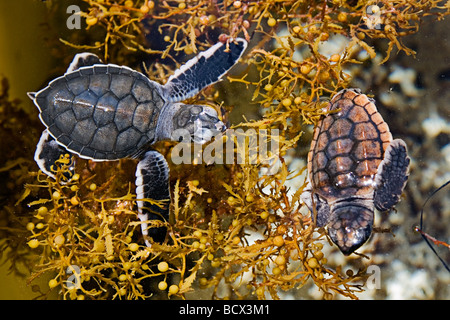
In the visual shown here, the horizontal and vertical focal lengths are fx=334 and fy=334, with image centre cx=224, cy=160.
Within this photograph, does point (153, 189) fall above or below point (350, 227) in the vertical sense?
above

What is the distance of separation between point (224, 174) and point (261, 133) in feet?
0.81

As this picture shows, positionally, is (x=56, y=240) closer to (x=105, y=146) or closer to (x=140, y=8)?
(x=105, y=146)

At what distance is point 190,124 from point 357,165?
683 millimetres

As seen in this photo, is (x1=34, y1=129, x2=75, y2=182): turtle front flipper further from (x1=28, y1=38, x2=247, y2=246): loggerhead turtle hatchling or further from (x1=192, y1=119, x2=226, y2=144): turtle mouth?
(x1=192, y1=119, x2=226, y2=144): turtle mouth

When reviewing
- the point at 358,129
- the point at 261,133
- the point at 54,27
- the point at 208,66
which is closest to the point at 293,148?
the point at 261,133

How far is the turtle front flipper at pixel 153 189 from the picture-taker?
55.1 inches

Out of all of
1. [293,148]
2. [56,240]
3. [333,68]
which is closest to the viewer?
[56,240]

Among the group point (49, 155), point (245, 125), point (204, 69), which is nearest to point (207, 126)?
point (245, 125)

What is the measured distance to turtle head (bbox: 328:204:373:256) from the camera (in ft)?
4.04

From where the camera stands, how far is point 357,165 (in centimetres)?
131

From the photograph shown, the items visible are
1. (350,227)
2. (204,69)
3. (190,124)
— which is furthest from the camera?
(204,69)

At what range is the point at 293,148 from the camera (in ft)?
4.99

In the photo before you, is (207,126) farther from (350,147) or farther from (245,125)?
(350,147)

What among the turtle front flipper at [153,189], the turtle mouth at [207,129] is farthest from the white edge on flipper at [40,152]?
the turtle mouth at [207,129]
